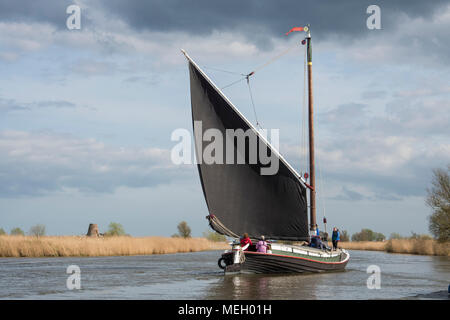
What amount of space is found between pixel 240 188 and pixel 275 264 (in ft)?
12.8

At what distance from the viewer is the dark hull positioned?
85.9 ft

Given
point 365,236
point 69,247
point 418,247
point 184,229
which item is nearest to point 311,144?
point 69,247

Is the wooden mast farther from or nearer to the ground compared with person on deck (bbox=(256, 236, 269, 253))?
farther from the ground

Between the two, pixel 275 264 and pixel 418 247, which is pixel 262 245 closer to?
pixel 275 264

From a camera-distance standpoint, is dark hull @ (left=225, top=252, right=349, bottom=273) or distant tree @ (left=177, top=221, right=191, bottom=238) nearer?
dark hull @ (left=225, top=252, right=349, bottom=273)

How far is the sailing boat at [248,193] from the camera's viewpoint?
2681cm

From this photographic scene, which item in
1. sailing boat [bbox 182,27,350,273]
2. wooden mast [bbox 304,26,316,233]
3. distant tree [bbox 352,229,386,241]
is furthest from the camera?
distant tree [bbox 352,229,386,241]

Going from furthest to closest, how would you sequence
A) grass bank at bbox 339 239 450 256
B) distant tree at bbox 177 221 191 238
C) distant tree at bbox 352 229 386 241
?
1. distant tree at bbox 352 229 386 241
2. distant tree at bbox 177 221 191 238
3. grass bank at bbox 339 239 450 256

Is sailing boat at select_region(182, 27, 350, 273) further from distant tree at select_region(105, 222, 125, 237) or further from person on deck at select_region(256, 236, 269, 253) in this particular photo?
distant tree at select_region(105, 222, 125, 237)

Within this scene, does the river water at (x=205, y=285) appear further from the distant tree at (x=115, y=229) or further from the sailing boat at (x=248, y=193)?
the distant tree at (x=115, y=229)

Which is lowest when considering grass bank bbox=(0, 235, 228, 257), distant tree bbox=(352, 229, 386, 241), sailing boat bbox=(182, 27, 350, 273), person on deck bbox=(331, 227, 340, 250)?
distant tree bbox=(352, 229, 386, 241)

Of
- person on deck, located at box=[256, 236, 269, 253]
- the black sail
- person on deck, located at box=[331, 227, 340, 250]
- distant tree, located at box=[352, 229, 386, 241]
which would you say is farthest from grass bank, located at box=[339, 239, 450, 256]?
distant tree, located at box=[352, 229, 386, 241]

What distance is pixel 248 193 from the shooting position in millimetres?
27453

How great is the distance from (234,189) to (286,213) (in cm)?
280
